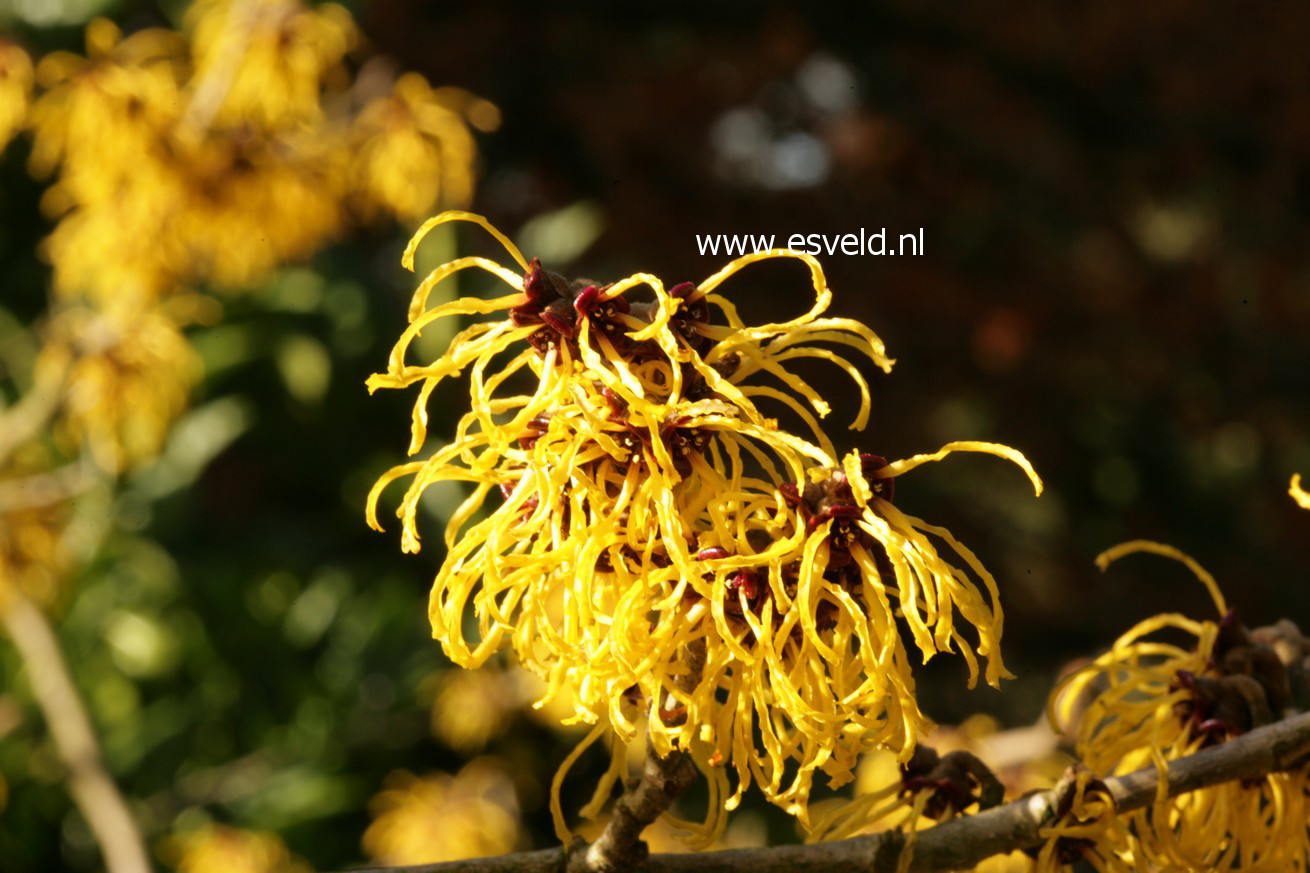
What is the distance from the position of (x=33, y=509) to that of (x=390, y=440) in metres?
2.13

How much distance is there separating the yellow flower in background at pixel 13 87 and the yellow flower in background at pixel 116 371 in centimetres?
34

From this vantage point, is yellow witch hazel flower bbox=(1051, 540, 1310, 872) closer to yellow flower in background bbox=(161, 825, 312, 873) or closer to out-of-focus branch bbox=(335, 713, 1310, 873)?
out-of-focus branch bbox=(335, 713, 1310, 873)

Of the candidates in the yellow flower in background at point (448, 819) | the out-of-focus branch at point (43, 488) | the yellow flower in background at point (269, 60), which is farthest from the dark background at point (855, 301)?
the yellow flower in background at point (269, 60)

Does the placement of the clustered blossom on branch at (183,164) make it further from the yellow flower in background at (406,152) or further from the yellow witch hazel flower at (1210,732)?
the yellow witch hazel flower at (1210,732)

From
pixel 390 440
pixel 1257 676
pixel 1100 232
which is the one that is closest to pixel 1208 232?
pixel 1100 232

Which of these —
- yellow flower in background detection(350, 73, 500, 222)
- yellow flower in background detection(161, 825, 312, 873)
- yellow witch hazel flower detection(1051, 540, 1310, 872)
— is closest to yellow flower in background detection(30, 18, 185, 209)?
yellow flower in background detection(350, 73, 500, 222)

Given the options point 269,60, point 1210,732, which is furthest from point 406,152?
point 1210,732

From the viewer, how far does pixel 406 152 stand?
2404 millimetres

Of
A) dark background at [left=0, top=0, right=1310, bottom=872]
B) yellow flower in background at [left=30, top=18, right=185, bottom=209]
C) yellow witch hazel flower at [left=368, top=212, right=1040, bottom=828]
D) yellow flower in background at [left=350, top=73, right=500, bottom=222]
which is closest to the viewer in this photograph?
yellow witch hazel flower at [left=368, top=212, right=1040, bottom=828]

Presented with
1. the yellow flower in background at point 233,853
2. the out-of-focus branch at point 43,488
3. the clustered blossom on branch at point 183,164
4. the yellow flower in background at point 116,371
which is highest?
the clustered blossom on branch at point 183,164

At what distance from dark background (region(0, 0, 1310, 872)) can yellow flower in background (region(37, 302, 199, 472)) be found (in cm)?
155

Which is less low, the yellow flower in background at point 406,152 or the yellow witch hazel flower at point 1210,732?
the yellow flower in background at point 406,152

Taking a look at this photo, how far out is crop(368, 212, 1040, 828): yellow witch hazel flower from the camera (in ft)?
2.28

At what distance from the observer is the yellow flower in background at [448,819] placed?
2945 mm
